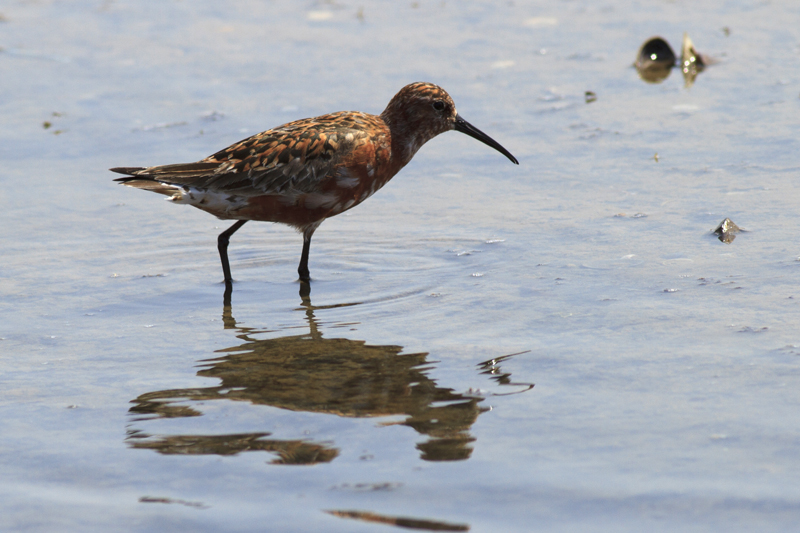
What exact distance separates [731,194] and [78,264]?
5.68 metres

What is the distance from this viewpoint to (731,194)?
887cm

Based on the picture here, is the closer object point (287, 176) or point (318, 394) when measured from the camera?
point (318, 394)

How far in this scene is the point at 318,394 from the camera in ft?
19.4

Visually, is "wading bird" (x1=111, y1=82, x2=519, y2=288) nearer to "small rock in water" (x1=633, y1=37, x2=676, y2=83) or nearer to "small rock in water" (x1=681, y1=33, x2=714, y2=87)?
"small rock in water" (x1=633, y1=37, x2=676, y2=83)

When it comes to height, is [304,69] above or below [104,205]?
above

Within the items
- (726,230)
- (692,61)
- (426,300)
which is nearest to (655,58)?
(692,61)

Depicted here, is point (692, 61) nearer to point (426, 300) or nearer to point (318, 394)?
point (426, 300)

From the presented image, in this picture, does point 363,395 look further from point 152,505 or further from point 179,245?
point 179,245

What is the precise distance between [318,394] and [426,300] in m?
1.64

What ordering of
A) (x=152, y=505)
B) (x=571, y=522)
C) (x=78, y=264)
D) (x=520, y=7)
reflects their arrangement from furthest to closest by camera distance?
(x=520, y=7), (x=78, y=264), (x=152, y=505), (x=571, y=522)

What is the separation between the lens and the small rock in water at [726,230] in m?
7.95

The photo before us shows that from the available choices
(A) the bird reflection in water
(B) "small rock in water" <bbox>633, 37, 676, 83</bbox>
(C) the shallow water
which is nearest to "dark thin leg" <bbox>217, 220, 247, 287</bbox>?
(C) the shallow water

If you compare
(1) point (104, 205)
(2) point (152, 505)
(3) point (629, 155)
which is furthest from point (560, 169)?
(2) point (152, 505)

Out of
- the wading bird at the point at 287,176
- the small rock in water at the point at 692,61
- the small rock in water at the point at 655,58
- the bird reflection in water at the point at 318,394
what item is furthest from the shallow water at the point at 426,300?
the wading bird at the point at 287,176
